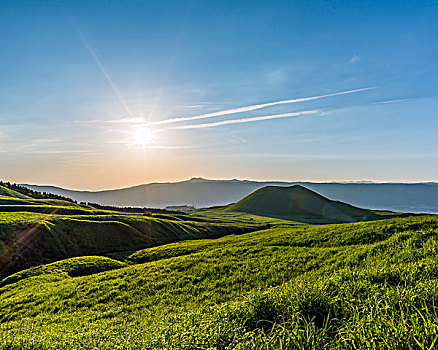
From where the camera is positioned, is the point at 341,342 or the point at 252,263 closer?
the point at 341,342

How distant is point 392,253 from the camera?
15.5 m

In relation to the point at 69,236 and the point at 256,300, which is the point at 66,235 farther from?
the point at 256,300

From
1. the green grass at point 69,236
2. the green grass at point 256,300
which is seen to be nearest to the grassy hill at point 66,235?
the green grass at point 69,236

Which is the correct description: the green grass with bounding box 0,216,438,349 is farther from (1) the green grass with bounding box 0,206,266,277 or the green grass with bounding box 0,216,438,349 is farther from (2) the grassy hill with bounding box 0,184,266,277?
(2) the grassy hill with bounding box 0,184,266,277

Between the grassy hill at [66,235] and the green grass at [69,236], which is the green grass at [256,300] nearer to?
the green grass at [69,236]

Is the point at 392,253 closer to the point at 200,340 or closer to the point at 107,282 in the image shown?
the point at 200,340

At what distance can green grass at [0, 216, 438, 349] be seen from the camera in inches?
200

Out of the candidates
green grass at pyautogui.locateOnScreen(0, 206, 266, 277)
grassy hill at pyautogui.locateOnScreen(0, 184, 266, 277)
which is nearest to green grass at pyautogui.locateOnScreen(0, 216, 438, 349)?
green grass at pyautogui.locateOnScreen(0, 206, 266, 277)

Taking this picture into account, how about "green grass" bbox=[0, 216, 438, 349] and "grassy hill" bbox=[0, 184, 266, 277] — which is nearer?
"green grass" bbox=[0, 216, 438, 349]

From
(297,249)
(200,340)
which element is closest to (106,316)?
(200,340)

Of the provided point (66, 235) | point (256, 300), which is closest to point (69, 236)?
point (66, 235)

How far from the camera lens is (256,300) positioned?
23.8 feet

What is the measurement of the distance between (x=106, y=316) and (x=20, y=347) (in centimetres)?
855

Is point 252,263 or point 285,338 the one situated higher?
point 285,338
